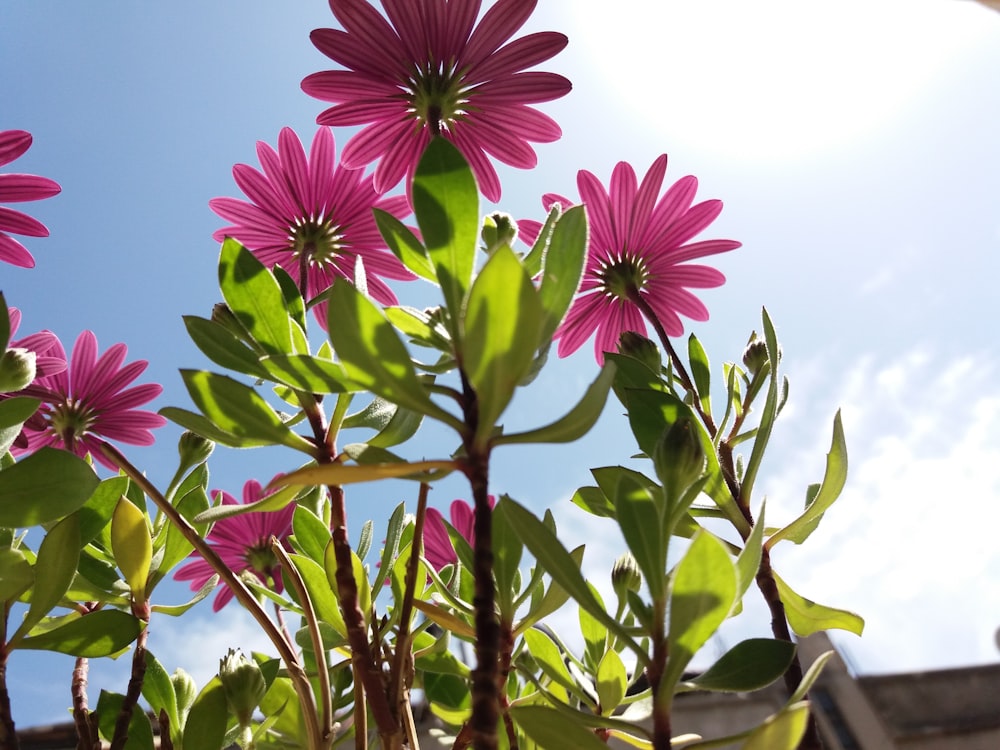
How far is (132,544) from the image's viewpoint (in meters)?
0.46

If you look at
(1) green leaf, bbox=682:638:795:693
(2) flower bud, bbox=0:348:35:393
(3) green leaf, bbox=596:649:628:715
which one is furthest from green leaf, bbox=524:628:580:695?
(2) flower bud, bbox=0:348:35:393

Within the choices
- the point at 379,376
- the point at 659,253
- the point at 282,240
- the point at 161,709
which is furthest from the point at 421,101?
the point at 161,709

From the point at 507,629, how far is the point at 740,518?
0.17 meters

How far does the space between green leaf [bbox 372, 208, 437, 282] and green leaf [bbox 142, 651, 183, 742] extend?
1.10 ft

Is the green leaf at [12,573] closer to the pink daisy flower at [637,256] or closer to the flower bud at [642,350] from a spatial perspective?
the flower bud at [642,350]

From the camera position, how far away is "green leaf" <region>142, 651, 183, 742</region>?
491 mm

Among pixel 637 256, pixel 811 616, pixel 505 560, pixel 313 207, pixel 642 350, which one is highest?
pixel 313 207

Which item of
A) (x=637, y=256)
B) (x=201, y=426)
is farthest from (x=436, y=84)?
(x=201, y=426)

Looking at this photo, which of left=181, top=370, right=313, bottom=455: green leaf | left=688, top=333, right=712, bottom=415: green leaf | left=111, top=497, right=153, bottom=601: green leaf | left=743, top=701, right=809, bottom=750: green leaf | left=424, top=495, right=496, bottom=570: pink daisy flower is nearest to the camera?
left=743, top=701, right=809, bottom=750: green leaf

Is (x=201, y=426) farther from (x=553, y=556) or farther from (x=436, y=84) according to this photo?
(x=436, y=84)

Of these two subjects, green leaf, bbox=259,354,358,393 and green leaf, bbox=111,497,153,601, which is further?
green leaf, bbox=111,497,153,601

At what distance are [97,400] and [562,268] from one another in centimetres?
62

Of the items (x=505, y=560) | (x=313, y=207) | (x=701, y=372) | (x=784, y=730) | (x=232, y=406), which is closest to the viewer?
(x=784, y=730)

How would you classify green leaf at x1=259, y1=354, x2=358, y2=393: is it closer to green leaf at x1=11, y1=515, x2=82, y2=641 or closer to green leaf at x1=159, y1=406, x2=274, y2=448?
green leaf at x1=159, y1=406, x2=274, y2=448
